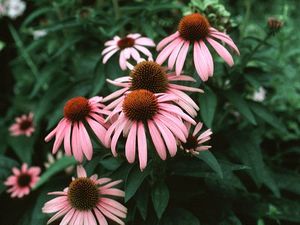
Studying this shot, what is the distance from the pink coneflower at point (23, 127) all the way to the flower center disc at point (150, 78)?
125 cm

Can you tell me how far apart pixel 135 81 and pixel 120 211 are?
1.36 ft

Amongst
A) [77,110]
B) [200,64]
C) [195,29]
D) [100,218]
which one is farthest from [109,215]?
[195,29]

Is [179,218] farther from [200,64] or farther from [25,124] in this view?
[25,124]

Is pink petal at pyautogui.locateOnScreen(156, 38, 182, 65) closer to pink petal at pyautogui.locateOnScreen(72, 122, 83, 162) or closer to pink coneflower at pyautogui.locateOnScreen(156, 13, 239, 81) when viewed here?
pink coneflower at pyautogui.locateOnScreen(156, 13, 239, 81)

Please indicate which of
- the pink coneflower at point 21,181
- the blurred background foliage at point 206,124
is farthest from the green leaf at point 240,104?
→ the pink coneflower at point 21,181

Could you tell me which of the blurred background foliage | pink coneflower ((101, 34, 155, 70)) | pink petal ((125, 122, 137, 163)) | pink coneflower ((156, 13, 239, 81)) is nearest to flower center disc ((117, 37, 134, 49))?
pink coneflower ((101, 34, 155, 70))

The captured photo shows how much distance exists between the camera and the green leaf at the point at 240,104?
5.53 ft

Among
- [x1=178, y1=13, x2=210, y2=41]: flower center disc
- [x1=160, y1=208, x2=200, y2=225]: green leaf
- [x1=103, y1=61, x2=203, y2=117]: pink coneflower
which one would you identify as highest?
[x1=178, y1=13, x2=210, y2=41]: flower center disc

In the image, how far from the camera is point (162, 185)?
1.36m

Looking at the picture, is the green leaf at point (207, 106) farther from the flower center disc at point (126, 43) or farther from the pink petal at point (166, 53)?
the flower center disc at point (126, 43)

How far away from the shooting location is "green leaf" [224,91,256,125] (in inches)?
66.4

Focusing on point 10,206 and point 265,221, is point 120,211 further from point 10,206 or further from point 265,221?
point 10,206

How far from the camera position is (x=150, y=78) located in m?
1.29

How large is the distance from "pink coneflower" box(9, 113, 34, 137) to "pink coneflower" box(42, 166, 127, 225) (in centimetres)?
113
